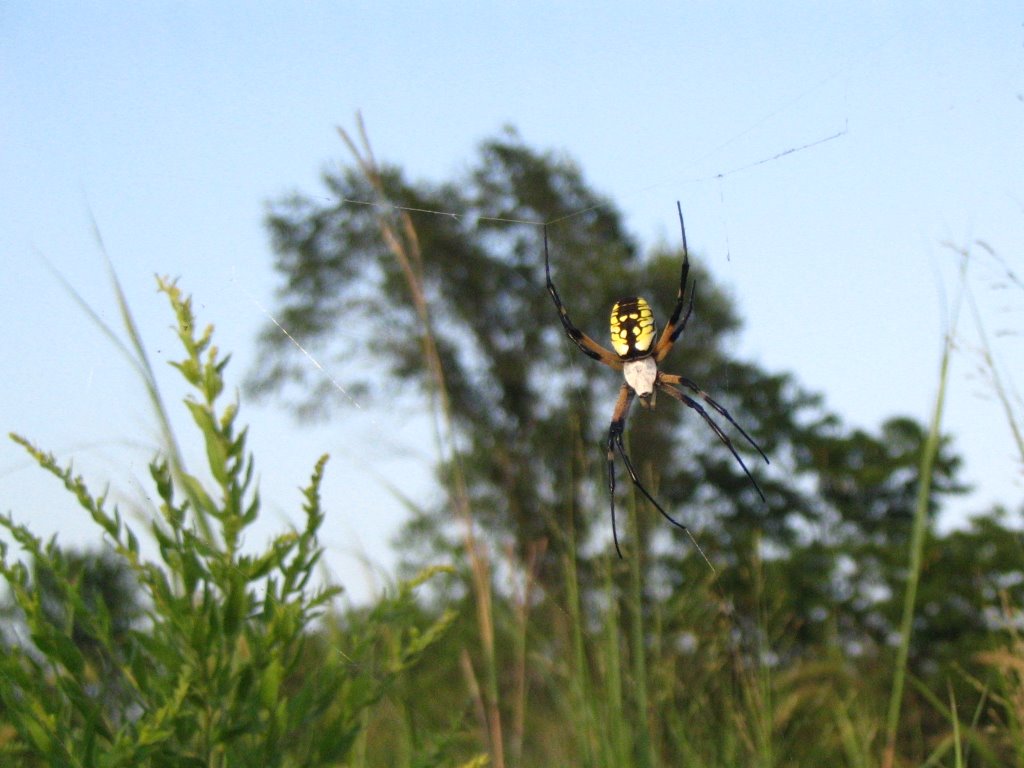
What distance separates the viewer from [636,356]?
271 centimetres

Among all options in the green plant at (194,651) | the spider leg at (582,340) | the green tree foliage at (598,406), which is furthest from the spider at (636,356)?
the green tree foliage at (598,406)

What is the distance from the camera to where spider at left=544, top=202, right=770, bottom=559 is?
2.53 metres

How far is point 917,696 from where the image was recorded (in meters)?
17.1

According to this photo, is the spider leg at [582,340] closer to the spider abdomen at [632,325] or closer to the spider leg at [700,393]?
the spider abdomen at [632,325]

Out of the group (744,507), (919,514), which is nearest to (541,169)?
(744,507)

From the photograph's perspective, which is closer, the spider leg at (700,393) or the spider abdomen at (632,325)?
the spider abdomen at (632,325)

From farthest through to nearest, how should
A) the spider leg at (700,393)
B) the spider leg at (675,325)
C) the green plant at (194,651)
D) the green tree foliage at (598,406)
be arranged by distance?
the green tree foliage at (598,406), the spider leg at (700,393), the spider leg at (675,325), the green plant at (194,651)

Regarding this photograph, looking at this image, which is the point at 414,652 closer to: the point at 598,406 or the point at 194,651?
the point at 194,651

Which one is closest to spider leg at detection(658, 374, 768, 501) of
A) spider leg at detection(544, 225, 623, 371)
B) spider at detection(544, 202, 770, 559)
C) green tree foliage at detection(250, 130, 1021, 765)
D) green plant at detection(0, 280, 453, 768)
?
spider at detection(544, 202, 770, 559)

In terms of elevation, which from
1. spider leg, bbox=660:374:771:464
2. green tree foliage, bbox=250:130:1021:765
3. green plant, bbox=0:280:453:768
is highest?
green tree foliage, bbox=250:130:1021:765

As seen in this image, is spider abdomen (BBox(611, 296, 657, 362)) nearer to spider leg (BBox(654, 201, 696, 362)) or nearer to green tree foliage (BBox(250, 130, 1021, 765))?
spider leg (BBox(654, 201, 696, 362))

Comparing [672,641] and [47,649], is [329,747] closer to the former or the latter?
[47,649]

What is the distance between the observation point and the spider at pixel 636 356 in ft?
8.29

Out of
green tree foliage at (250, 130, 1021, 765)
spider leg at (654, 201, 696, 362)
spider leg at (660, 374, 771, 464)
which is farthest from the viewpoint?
green tree foliage at (250, 130, 1021, 765)
